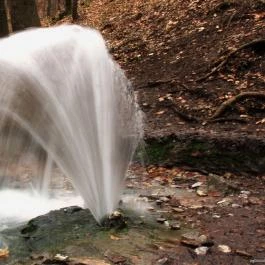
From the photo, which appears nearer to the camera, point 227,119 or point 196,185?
point 196,185

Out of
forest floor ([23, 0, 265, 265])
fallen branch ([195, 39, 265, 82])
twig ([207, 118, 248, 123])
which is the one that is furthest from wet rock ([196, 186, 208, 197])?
fallen branch ([195, 39, 265, 82])

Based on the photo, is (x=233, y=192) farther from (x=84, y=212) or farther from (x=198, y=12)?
(x=198, y=12)

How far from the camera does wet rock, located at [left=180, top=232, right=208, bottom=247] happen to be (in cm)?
414

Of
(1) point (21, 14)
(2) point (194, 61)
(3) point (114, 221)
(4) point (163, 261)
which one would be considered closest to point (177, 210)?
(3) point (114, 221)

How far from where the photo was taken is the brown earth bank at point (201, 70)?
23.0 feet

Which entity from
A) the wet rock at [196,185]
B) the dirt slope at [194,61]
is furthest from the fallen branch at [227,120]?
the wet rock at [196,185]

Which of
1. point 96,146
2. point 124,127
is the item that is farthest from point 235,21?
point 96,146

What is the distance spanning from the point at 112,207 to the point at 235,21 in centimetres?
712

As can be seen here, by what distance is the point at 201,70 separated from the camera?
368 inches

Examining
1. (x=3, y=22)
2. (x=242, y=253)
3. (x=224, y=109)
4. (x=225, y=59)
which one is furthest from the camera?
(x=3, y=22)

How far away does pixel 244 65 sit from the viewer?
28.6ft

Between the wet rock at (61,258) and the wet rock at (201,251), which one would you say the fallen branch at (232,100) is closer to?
the wet rock at (201,251)

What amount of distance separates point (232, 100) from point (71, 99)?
3.75 metres

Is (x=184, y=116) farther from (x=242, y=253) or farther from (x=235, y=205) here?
(x=242, y=253)
